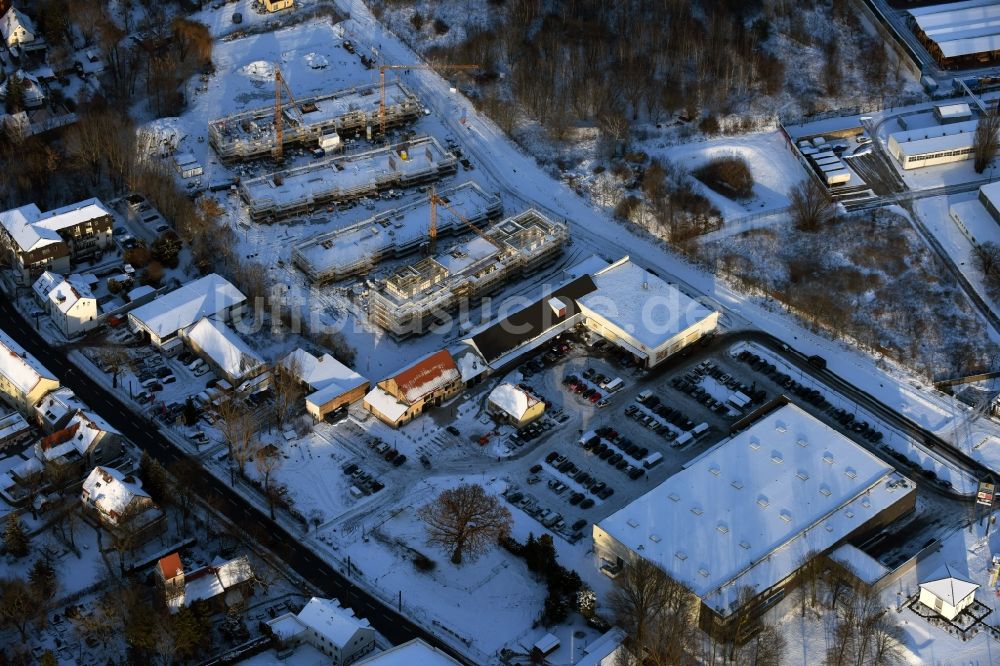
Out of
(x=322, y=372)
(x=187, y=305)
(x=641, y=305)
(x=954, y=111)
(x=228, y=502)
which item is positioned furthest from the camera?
(x=954, y=111)

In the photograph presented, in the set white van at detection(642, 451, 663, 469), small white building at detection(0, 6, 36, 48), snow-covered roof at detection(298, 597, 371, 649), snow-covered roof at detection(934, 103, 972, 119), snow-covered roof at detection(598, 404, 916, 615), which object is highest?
small white building at detection(0, 6, 36, 48)

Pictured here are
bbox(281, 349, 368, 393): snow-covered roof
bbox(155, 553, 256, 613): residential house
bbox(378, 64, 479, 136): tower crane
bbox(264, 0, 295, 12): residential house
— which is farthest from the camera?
bbox(264, 0, 295, 12): residential house

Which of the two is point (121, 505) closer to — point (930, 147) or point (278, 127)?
point (278, 127)

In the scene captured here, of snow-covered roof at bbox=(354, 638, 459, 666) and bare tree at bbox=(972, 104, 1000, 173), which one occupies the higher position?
bare tree at bbox=(972, 104, 1000, 173)

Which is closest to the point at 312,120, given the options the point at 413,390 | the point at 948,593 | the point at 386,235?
the point at 386,235

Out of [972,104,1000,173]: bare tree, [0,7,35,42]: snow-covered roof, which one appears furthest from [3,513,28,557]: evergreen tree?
[972,104,1000,173]: bare tree

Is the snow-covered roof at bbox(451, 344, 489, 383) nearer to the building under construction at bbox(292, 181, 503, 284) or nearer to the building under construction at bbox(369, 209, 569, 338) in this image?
the building under construction at bbox(369, 209, 569, 338)

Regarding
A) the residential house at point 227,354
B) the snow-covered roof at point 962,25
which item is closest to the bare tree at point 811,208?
the snow-covered roof at point 962,25

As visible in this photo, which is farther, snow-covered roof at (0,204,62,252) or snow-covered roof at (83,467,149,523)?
snow-covered roof at (0,204,62,252)
